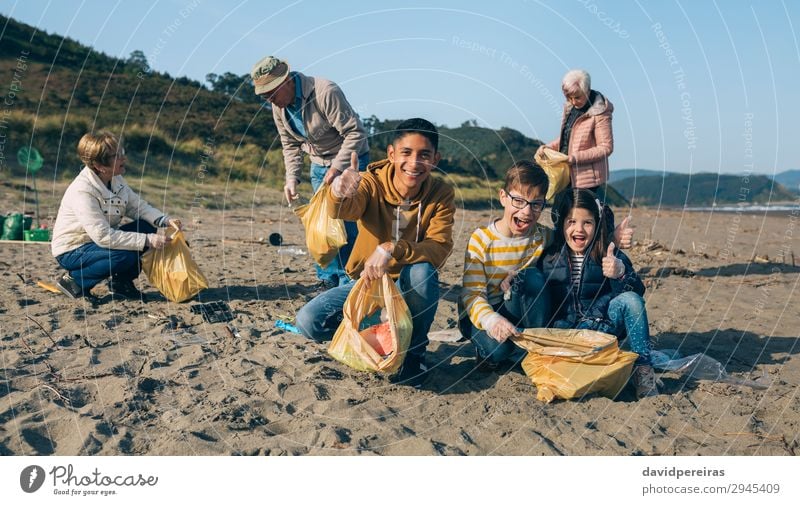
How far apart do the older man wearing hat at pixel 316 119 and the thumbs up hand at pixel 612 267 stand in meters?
2.11

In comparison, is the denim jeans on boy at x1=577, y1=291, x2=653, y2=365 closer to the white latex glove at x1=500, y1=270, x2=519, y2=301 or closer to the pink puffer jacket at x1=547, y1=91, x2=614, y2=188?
the white latex glove at x1=500, y1=270, x2=519, y2=301

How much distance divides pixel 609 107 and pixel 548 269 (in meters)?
2.00

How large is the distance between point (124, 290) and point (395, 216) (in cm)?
294

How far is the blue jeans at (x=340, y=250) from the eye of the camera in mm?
Answer: 5516

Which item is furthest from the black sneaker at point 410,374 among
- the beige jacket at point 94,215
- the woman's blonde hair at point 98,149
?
the woman's blonde hair at point 98,149

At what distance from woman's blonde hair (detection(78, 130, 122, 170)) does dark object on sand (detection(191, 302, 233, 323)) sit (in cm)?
136

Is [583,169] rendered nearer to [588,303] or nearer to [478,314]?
[588,303]

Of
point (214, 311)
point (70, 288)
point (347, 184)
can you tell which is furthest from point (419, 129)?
point (70, 288)

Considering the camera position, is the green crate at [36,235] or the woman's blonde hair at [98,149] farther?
the green crate at [36,235]

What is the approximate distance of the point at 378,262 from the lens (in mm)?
3789

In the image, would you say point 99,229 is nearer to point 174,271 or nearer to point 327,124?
point 174,271

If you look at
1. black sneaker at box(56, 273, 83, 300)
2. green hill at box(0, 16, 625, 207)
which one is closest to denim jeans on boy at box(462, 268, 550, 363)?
black sneaker at box(56, 273, 83, 300)

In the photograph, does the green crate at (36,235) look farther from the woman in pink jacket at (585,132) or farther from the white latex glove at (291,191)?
the woman in pink jacket at (585,132)
